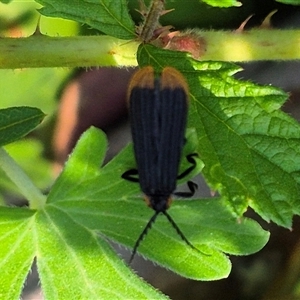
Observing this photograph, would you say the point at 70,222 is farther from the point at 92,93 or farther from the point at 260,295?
the point at 260,295

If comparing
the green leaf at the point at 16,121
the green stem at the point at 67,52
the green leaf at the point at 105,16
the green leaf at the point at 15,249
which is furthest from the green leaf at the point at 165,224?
the green leaf at the point at 105,16

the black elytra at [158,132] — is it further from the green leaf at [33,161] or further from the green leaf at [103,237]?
the green leaf at [33,161]

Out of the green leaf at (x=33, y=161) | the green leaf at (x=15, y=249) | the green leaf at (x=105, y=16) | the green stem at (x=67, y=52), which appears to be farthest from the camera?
the green leaf at (x=33, y=161)

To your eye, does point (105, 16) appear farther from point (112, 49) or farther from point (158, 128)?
point (158, 128)

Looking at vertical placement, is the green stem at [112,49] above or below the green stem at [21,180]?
above

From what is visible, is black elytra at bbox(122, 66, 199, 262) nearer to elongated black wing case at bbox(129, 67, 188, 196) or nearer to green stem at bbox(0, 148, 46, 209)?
elongated black wing case at bbox(129, 67, 188, 196)

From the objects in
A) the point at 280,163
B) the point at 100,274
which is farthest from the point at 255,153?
the point at 100,274
